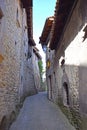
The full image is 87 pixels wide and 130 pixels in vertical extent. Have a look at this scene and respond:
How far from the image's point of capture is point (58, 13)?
6680mm

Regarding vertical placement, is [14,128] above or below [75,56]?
below

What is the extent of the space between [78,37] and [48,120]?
14.0ft

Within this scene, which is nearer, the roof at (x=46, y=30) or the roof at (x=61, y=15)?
the roof at (x=61, y=15)

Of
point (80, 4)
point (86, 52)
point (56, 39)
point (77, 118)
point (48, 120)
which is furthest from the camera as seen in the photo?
point (56, 39)

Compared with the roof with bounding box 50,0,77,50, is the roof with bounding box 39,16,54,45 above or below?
above

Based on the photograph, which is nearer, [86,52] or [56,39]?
[86,52]

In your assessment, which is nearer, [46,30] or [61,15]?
[61,15]

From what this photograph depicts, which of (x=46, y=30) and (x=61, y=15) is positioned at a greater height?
(x=46, y=30)

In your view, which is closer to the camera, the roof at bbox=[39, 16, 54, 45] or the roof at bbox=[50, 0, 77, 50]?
the roof at bbox=[50, 0, 77, 50]

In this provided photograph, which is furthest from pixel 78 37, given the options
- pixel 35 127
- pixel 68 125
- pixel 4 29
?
pixel 35 127

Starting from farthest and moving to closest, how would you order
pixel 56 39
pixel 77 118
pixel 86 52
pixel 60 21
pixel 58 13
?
pixel 56 39 → pixel 60 21 → pixel 58 13 → pixel 77 118 → pixel 86 52

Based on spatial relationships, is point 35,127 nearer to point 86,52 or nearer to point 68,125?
point 68,125

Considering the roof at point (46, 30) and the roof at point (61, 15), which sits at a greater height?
the roof at point (46, 30)

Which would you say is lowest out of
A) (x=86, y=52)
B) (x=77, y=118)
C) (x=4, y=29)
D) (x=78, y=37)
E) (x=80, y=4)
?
(x=77, y=118)
